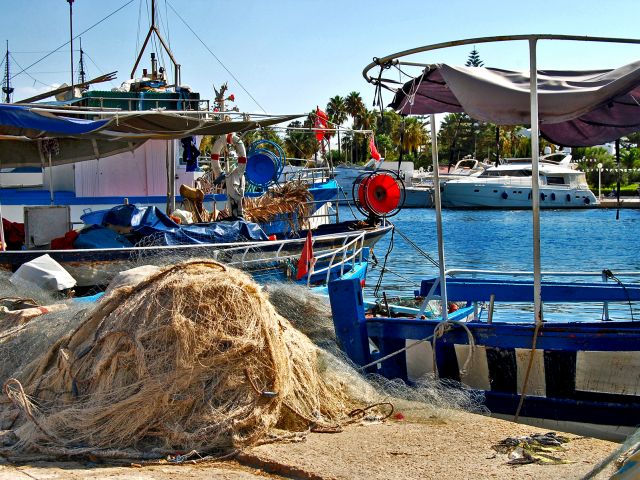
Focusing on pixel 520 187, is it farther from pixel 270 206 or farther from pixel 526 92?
pixel 526 92

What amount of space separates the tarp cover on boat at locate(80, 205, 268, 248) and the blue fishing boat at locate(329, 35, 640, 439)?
5.27 metres

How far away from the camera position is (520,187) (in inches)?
2891

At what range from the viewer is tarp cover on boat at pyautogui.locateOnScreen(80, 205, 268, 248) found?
1312 centimetres

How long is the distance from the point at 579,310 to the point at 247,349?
46.3 ft

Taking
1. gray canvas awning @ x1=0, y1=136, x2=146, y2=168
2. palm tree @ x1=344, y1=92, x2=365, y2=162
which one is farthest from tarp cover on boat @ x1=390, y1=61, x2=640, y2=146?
palm tree @ x1=344, y1=92, x2=365, y2=162

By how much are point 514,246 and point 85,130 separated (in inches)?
1474

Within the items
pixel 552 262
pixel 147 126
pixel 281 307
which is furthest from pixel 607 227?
pixel 281 307

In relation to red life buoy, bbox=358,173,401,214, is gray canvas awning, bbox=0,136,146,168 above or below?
above

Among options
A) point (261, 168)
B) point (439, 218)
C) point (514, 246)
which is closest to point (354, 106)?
point (514, 246)

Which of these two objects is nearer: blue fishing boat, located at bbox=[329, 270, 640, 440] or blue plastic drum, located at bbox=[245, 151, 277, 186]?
blue fishing boat, located at bbox=[329, 270, 640, 440]

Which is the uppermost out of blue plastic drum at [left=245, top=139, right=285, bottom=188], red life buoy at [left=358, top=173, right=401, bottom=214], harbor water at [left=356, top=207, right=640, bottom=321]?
blue plastic drum at [left=245, top=139, right=285, bottom=188]

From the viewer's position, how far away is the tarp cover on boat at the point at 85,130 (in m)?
12.6

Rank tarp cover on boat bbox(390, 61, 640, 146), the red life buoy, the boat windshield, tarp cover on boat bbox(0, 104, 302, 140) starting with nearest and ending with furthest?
tarp cover on boat bbox(390, 61, 640, 146)
tarp cover on boat bbox(0, 104, 302, 140)
the red life buoy
the boat windshield

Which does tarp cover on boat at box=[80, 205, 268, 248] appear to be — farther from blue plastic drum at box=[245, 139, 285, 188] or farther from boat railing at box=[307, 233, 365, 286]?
blue plastic drum at box=[245, 139, 285, 188]
